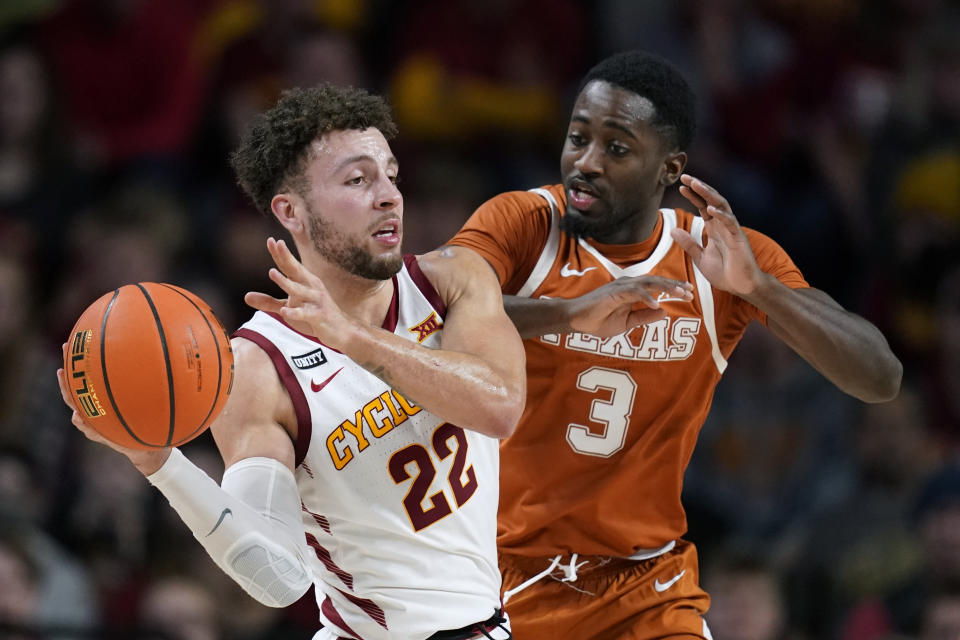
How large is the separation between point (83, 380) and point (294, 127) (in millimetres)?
1066

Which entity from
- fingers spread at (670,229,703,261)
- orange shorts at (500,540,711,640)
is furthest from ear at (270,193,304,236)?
orange shorts at (500,540,711,640)

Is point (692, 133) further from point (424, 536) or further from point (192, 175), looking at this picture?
point (192, 175)

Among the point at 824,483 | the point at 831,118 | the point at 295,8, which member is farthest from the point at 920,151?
the point at 295,8

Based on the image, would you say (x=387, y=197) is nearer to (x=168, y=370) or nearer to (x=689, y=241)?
(x=168, y=370)

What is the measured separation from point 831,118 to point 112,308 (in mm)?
6753

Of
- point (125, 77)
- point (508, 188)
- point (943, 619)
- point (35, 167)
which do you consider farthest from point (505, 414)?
point (125, 77)

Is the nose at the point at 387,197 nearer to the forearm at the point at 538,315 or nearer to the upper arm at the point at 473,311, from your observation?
the upper arm at the point at 473,311

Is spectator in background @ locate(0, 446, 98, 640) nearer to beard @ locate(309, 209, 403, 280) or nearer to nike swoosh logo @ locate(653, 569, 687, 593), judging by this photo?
nike swoosh logo @ locate(653, 569, 687, 593)

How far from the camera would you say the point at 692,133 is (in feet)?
17.8

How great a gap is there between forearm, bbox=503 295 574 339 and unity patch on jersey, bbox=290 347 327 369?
0.79 m

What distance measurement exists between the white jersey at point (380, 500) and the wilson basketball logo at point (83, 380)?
58 cm

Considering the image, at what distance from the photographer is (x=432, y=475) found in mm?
4371

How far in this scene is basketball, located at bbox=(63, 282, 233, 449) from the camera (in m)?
3.94

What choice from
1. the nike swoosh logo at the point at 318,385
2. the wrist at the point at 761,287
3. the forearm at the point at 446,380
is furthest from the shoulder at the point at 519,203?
the nike swoosh logo at the point at 318,385
